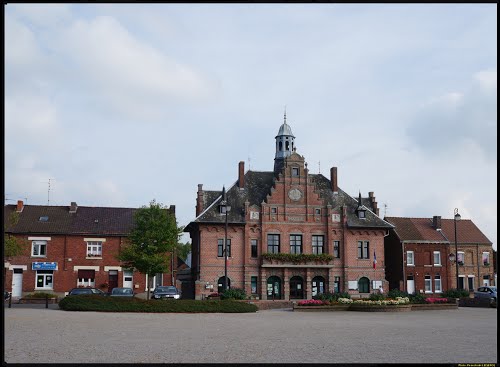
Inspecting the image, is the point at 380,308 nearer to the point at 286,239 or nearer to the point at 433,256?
the point at 286,239

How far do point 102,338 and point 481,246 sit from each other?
56097mm

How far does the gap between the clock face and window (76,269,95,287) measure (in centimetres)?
2031

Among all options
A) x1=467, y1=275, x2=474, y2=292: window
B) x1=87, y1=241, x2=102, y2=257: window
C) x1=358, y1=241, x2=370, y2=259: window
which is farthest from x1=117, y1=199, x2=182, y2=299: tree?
x1=467, y1=275, x2=474, y2=292: window

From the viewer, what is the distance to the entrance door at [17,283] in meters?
51.7

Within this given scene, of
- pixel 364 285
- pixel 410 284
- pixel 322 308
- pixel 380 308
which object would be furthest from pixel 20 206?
pixel 410 284

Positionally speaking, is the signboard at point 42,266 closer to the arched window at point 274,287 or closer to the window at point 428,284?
the arched window at point 274,287

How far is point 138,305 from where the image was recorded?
29781 millimetres

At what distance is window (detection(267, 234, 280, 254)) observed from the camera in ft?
178

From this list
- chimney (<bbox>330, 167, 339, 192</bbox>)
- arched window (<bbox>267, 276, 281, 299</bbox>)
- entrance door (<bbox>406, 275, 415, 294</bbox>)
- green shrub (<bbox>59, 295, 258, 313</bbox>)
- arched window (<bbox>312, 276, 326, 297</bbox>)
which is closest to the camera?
green shrub (<bbox>59, 295, 258, 313</bbox>)

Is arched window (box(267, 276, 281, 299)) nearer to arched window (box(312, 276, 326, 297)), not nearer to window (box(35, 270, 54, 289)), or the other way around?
arched window (box(312, 276, 326, 297))

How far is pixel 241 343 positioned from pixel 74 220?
145 feet

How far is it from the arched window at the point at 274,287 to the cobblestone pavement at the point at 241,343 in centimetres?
3199

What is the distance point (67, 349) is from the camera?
13805mm

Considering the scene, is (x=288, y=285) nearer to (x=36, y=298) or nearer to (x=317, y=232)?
(x=317, y=232)
